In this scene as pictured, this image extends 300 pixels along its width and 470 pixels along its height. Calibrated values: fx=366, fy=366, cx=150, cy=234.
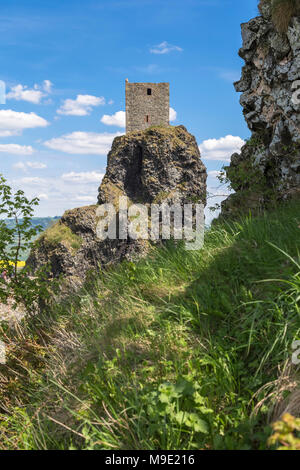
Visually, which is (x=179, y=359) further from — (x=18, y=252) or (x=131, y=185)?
(x=131, y=185)

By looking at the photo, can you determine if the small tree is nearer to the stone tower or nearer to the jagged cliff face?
the jagged cliff face

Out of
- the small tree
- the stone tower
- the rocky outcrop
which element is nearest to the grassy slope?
the small tree

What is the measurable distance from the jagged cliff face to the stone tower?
3872 centimetres

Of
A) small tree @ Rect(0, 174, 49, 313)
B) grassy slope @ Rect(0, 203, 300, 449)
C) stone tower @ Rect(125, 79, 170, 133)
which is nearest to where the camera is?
grassy slope @ Rect(0, 203, 300, 449)

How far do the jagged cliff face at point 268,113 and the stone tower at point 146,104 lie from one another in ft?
127

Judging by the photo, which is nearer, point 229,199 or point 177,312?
point 177,312

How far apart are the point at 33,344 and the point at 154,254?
2333mm

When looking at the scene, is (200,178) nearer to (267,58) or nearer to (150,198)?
(150,198)

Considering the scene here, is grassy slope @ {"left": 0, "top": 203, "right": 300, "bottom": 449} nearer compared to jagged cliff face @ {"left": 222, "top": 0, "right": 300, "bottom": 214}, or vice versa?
grassy slope @ {"left": 0, "top": 203, "right": 300, "bottom": 449}

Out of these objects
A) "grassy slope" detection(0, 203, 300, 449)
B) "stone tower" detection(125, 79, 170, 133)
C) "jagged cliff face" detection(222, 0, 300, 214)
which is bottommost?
"grassy slope" detection(0, 203, 300, 449)

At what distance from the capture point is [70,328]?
526 cm

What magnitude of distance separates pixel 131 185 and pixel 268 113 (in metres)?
39.7

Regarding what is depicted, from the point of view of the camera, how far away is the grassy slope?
2.51 metres

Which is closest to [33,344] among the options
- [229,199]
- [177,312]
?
[177,312]
